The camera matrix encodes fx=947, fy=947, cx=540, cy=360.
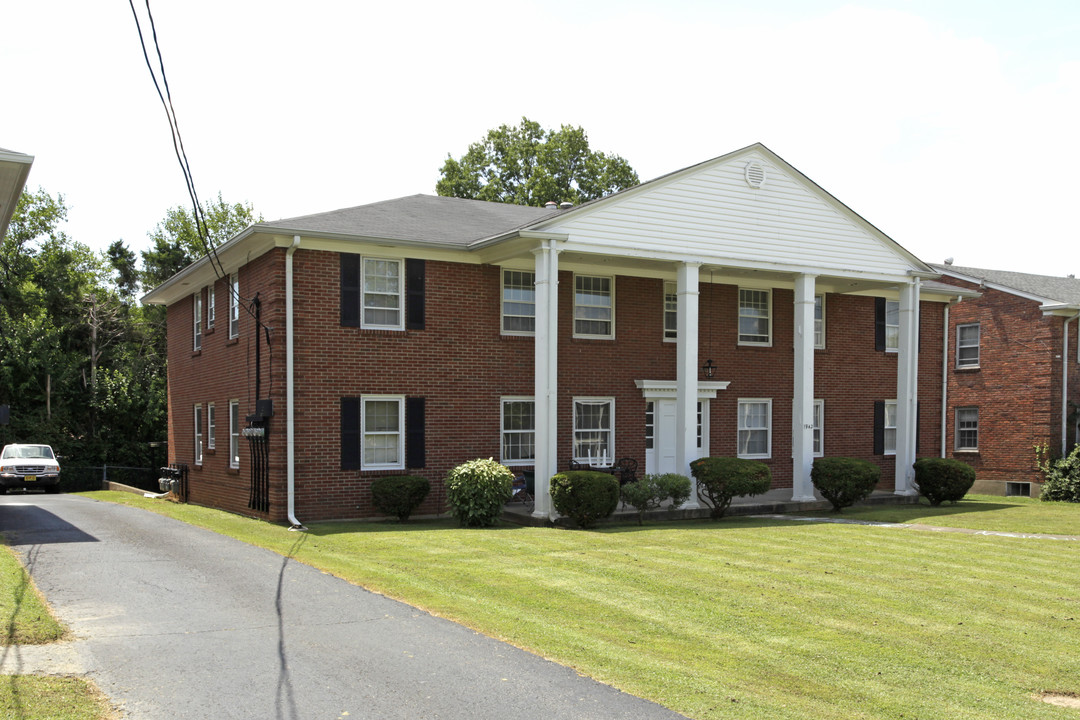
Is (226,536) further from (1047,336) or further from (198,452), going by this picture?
(1047,336)

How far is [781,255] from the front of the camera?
67.9 ft

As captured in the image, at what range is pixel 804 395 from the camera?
20.9 meters

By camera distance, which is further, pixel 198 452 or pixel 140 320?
pixel 140 320

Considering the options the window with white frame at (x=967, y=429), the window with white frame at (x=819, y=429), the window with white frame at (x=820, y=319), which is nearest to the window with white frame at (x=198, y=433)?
the window with white frame at (x=819, y=429)

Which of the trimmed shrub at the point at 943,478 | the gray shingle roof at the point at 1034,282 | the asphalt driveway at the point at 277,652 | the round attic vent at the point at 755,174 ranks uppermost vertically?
the round attic vent at the point at 755,174

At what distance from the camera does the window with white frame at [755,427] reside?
23.3 metres

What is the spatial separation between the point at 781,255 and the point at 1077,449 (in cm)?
1335

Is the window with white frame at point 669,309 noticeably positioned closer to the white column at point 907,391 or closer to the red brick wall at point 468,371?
the red brick wall at point 468,371

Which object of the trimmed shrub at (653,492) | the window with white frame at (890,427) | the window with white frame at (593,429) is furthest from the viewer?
the window with white frame at (890,427)

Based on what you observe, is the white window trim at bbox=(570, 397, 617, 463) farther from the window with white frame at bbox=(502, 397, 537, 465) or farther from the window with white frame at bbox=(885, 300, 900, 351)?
the window with white frame at bbox=(885, 300, 900, 351)

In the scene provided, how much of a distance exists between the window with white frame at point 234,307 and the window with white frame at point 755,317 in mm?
11775

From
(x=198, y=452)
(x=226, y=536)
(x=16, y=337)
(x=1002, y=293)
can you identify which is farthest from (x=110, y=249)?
(x=1002, y=293)

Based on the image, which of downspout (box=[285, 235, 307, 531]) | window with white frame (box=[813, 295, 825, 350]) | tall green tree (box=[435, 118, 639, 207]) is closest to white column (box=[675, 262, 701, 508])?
window with white frame (box=[813, 295, 825, 350])

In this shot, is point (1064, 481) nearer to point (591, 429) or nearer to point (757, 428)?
point (757, 428)
